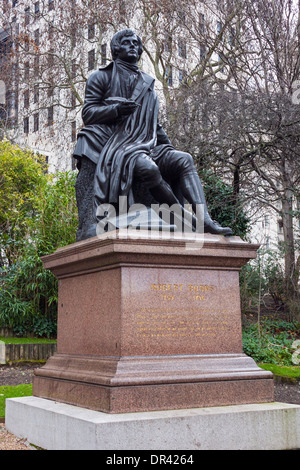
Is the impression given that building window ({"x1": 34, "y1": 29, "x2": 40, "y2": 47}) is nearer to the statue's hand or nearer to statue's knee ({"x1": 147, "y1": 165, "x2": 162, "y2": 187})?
the statue's hand

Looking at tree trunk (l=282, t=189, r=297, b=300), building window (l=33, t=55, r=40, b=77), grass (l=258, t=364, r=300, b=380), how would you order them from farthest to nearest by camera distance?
building window (l=33, t=55, r=40, b=77), tree trunk (l=282, t=189, r=297, b=300), grass (l=258, t=364, r=300, b=380)

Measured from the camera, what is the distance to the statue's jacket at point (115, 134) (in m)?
6.13

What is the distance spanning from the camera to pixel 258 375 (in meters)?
5.42

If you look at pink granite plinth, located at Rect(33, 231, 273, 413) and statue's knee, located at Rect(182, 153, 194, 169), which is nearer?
pink granite plinth, located at Rect(33, 231, 273, 413)

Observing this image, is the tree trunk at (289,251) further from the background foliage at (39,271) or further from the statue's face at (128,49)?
the statue's face at (128,49)

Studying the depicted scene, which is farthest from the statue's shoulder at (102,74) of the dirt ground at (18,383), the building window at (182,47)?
the building window at (182,47)

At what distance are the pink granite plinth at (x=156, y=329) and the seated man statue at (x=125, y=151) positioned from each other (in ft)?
1.95

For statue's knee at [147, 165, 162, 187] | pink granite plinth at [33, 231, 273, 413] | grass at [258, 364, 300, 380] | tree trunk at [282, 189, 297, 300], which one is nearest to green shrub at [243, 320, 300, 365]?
grass at [258, 364, 300, 380]

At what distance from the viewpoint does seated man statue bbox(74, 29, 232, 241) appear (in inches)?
242

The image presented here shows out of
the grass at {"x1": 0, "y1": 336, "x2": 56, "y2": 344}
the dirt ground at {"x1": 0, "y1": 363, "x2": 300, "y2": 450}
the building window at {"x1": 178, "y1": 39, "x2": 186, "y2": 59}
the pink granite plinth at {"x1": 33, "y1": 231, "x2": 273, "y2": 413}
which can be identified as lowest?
the dirt ground at {"x1": 0, "y1": 363, "x2": 300, "y2": 450}

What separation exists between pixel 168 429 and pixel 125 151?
118 inches

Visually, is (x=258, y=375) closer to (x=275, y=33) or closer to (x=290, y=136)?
(x=290, y=136)

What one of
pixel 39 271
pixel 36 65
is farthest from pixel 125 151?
pixel 36 65

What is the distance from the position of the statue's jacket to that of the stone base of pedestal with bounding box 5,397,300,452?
2.36 m
